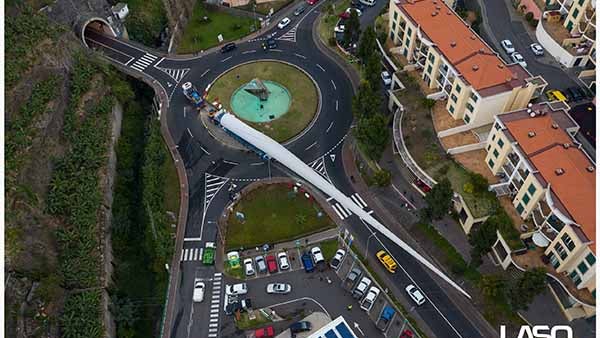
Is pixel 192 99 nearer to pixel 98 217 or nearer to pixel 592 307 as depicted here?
pixel 98 217

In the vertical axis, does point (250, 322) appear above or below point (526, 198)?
below

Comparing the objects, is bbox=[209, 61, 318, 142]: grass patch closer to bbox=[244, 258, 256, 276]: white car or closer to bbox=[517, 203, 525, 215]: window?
bbox=[244, 258, 256, 276]: white car

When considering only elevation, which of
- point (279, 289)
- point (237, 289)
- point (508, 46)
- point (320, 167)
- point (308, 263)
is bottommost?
point (279, 289)

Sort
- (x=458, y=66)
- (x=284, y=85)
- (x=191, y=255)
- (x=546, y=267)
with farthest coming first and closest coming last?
1. (x=284, y=85)
2. (x=458, y=66)
3. (x=191, y=255)
4. (x=546, y=267)

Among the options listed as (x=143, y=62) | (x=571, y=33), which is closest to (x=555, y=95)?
(x=571, y=33)

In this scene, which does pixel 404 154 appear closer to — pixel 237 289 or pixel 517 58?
pixel 237 289

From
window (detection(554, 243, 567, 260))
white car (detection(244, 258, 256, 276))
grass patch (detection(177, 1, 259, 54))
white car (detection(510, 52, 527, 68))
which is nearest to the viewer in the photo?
window (detection(554, 243, 567, 260))

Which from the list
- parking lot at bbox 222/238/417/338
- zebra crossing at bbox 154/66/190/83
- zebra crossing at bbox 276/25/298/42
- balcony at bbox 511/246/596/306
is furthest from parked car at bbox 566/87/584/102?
zebra crossing at bbox 154/66/190/83
